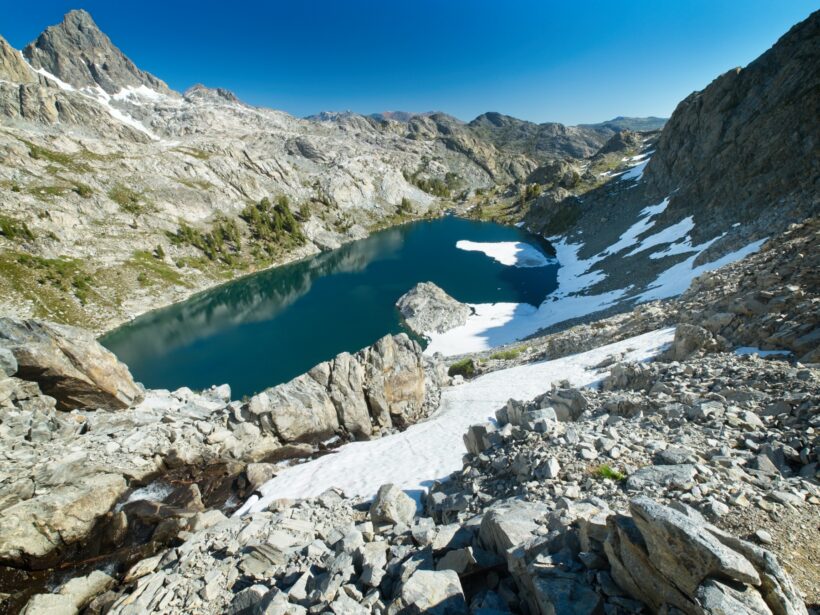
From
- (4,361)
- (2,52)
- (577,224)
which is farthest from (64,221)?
(2,52)

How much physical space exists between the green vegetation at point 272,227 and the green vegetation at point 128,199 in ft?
89.0

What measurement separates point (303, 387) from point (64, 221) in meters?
90.6

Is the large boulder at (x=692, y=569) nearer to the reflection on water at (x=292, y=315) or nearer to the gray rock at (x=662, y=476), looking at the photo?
the gray rock at (x=662, y=476)

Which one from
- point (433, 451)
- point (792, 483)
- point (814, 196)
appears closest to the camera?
point (792, 483)

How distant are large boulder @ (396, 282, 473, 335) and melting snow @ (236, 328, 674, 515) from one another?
25383mm

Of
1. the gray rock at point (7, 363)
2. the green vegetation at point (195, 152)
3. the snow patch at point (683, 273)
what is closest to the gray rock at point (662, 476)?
the gray rock at point (7, 363)

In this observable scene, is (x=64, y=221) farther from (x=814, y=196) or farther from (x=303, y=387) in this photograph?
(x=814, y=196)

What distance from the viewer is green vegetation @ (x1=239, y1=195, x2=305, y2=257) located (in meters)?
114

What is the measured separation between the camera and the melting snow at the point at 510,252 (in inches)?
3211

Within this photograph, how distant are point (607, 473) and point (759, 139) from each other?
65.3 metres

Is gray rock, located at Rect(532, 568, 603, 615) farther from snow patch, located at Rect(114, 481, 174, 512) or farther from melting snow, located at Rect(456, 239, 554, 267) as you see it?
melting snow, located at Rect(456, 239, 554, 267)

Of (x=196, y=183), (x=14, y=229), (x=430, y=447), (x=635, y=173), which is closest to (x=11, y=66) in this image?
(x=196, y=183)

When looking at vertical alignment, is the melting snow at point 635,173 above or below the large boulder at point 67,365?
above

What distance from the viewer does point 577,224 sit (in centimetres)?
10162
